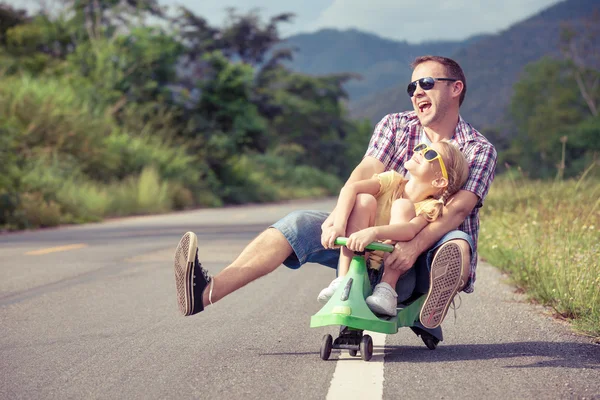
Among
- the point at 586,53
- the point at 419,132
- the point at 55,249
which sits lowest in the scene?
the point at 55,249

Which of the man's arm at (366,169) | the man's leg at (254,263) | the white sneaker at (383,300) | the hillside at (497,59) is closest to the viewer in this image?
the white sneaker at (383,300)

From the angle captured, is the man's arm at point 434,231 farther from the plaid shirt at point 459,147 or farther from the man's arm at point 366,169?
the man's arm at point 366,169

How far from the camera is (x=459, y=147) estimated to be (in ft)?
16.7

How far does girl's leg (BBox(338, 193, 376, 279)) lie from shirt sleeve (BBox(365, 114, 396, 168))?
60 centimetres

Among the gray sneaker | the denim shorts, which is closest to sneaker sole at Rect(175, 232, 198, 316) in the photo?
the gray sneaker

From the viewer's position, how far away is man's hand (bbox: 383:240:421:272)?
15.0ft

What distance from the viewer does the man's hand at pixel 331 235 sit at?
4.48 metres

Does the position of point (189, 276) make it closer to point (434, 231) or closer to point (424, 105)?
point (434, 231)

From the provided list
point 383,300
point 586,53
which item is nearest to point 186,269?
point 383,300

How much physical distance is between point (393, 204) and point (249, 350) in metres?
1.12

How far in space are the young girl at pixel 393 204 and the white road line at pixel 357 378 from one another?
0.30m

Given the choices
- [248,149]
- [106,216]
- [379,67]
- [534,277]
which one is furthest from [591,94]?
[379,67]

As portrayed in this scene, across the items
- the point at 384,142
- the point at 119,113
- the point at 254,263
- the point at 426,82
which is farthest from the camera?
the point at 119,113

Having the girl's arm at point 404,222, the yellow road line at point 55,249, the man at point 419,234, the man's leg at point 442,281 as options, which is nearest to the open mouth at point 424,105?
the man at point 419,234
